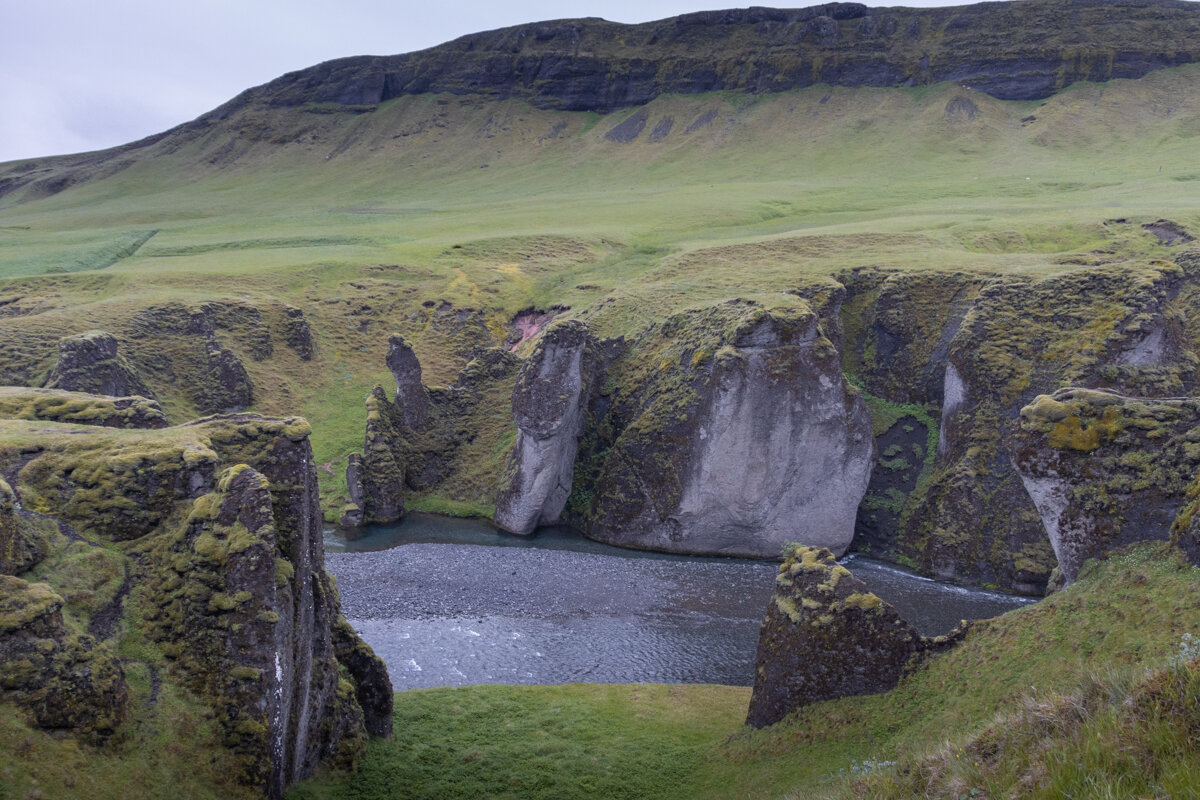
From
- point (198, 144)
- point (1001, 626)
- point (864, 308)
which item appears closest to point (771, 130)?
point (864, 308)

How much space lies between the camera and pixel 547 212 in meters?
103

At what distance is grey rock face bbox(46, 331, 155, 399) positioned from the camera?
46.1m

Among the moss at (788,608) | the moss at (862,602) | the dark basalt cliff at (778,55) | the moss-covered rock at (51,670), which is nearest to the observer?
the moss-covered rock at (51,670)

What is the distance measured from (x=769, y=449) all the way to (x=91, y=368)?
41.0 metres

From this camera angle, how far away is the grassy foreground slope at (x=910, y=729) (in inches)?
305

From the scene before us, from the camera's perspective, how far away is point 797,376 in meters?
42.6

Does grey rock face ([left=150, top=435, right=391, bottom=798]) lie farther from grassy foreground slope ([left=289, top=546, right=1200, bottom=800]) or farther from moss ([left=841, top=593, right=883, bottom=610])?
moss ([left=841, top=593, right=883, bottom=610])

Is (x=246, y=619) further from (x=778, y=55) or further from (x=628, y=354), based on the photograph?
(x=778, y=55)

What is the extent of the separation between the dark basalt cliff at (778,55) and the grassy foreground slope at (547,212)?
4026 mm

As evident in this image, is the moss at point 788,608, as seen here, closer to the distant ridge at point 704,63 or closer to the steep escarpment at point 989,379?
the steep escarpment at point 989,379

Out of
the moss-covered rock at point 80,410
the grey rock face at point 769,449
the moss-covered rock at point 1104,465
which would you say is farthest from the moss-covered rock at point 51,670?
the grey rock face at point 769,449

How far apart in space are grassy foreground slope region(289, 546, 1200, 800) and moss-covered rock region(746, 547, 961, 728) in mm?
483

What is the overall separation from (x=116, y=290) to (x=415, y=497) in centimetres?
3714

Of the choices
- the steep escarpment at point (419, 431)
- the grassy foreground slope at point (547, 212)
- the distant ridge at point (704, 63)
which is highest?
the distant ridge at point (704, 63)
